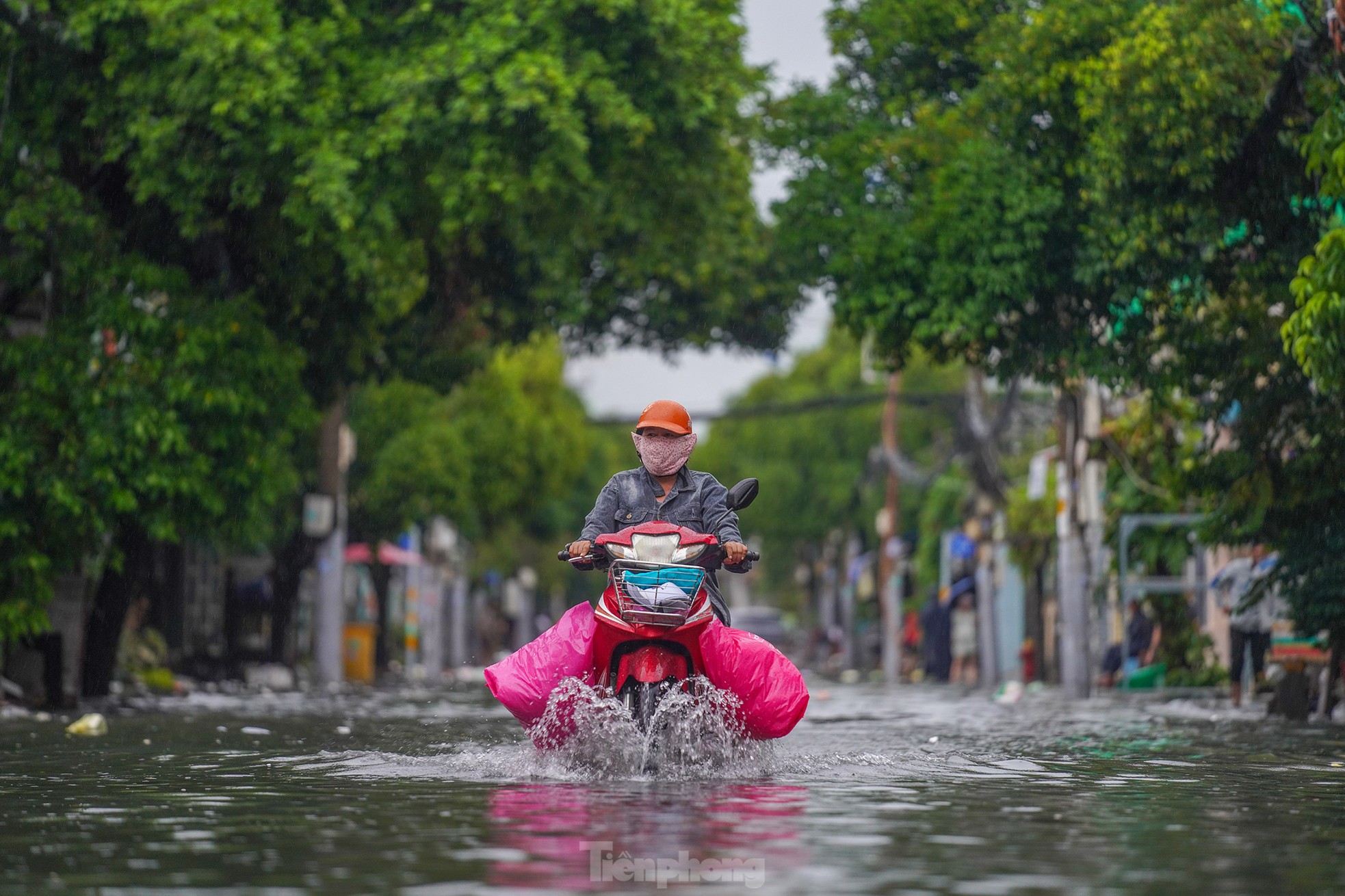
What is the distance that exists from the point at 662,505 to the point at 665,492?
0.12m

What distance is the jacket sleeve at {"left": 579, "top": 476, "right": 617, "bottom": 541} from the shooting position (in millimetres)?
8523

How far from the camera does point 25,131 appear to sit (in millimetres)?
15703

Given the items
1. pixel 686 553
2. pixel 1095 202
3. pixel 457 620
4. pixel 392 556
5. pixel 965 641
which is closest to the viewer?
pixel 686 553

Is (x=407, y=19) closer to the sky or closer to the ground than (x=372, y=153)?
closer to the sky

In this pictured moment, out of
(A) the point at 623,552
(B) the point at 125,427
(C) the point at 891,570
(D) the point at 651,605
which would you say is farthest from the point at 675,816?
(C) the point at 891,570

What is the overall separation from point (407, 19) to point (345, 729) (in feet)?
19.8

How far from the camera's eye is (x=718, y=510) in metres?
8.52

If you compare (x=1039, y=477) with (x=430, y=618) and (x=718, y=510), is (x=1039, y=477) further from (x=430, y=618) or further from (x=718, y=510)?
(x=718, y=510)

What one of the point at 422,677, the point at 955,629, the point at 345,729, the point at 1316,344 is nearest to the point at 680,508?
the point at 1316,344

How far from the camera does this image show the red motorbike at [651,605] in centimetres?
787

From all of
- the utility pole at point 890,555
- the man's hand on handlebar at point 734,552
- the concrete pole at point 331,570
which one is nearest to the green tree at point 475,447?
the concrete pole at point 331,570

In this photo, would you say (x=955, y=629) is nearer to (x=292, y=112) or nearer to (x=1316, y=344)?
(x=292, y=112)

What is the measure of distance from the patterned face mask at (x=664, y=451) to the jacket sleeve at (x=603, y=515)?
0.18 m

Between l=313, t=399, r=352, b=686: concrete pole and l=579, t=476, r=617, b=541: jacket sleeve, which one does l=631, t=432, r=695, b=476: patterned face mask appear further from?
l=313, t=399, r=352, b=686: concrete pole
